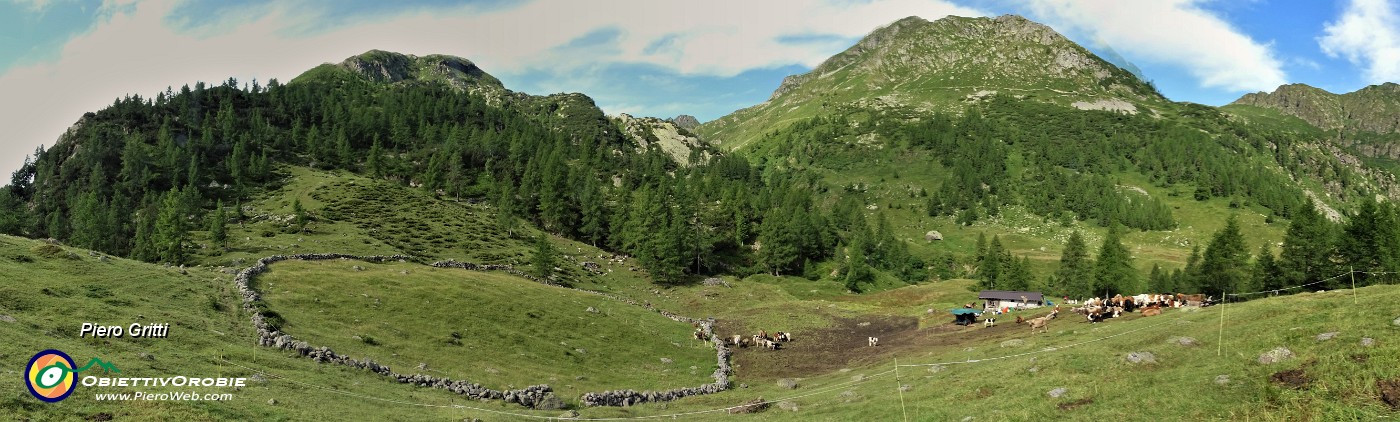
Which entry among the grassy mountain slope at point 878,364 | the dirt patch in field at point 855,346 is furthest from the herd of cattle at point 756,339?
the grassy mountain slope at point 878,364

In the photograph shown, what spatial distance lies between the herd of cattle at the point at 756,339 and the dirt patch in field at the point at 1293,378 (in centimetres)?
4213

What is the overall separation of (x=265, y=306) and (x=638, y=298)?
55117mm

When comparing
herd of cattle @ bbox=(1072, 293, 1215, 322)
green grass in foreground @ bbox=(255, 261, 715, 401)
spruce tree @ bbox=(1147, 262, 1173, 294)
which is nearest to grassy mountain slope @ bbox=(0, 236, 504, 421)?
green grass in foreground @ bbox=(255, 261, 715, 401)

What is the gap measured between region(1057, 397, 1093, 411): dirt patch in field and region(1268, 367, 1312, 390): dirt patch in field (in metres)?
5.21

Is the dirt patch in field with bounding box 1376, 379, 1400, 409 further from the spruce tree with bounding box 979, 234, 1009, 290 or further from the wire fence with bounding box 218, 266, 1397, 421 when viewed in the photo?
the spruce tree with bounding box 979, 234, 1009, 290

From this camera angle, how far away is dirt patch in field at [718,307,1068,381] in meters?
47.3

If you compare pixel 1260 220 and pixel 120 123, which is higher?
pixel 120 123

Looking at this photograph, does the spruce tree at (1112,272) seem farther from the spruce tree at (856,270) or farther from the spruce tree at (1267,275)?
the spruce tree at (856,270)

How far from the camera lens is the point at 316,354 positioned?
33.0 meters

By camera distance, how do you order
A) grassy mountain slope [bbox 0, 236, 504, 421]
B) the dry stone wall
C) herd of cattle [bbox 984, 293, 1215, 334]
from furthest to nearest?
herd of cattle [bbox 984, 293, 1215, 334] → the dry stone wall → grassy mountain slope [bbox 0, 236, 504, 421]

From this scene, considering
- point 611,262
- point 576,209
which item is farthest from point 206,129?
point 611,262

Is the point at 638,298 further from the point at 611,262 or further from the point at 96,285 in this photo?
the point at 96,285

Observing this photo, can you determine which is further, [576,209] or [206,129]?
[206,129]

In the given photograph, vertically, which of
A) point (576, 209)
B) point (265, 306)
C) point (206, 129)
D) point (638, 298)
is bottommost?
point (638, 298)
